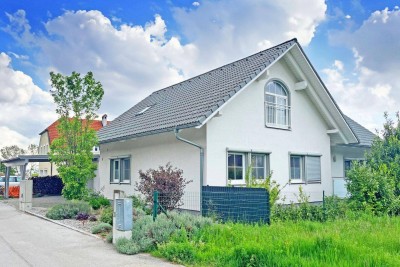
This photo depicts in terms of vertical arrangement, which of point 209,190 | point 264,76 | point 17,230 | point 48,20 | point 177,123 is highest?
point 48,20

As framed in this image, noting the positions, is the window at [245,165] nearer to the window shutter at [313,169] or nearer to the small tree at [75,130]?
the window shutter at [313,169]

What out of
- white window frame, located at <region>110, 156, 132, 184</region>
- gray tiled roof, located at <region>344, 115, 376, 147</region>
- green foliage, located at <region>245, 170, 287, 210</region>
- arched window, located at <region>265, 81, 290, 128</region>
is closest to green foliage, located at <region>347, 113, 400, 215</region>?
green foliage, located at <region>245, 170, 287, 210</region>

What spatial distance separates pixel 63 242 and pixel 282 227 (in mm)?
5257

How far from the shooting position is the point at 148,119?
15625mm

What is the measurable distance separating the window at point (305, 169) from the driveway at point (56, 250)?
918 cm

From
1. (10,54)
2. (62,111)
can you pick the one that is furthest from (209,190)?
(10,54)

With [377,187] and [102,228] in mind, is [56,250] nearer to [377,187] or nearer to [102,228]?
[102,228]

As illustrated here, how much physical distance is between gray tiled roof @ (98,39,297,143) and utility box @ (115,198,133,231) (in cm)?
380

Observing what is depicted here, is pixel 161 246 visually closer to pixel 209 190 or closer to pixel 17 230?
pixel 209 190

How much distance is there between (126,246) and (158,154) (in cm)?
698

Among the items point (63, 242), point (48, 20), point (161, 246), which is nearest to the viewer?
point (161, 246)

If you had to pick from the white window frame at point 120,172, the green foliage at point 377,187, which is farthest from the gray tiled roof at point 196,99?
the green foliage at point 377,187

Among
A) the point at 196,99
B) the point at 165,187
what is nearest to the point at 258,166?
the point at 196,99

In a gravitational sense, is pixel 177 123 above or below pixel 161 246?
above
